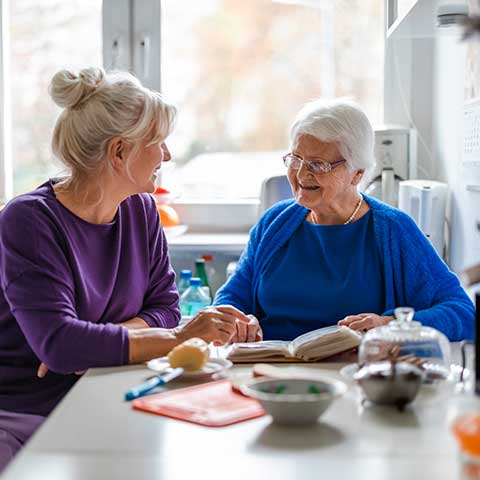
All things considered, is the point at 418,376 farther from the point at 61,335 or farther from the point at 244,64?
the point at 244,64

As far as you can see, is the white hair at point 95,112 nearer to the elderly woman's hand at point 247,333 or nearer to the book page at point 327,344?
the elderly woman's hand at point 247,333

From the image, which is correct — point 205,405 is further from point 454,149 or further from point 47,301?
point 454,149

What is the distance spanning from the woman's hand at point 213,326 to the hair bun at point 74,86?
0.55m

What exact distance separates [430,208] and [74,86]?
1273 mm

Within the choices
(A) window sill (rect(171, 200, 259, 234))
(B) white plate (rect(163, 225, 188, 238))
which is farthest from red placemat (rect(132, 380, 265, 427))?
(A) window sill (rect(171, 200, 259, 234))

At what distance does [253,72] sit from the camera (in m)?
3.46

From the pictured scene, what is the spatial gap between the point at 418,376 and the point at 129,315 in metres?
0.87

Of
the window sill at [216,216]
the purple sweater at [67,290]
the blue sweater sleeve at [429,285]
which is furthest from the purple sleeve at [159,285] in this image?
the window sill at [216,216]

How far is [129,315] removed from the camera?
79.8 inches

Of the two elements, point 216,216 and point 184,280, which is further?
point 216,216

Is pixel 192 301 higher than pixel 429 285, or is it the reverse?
pixel 429 285

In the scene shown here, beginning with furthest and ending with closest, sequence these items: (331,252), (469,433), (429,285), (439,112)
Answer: (439,112) → (331,252) → (429,285) → (469,433)

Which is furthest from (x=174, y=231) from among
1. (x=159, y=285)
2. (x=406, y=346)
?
(x=406, y=346)

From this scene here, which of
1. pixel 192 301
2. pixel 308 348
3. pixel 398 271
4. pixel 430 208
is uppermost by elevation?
pixel 430 208
